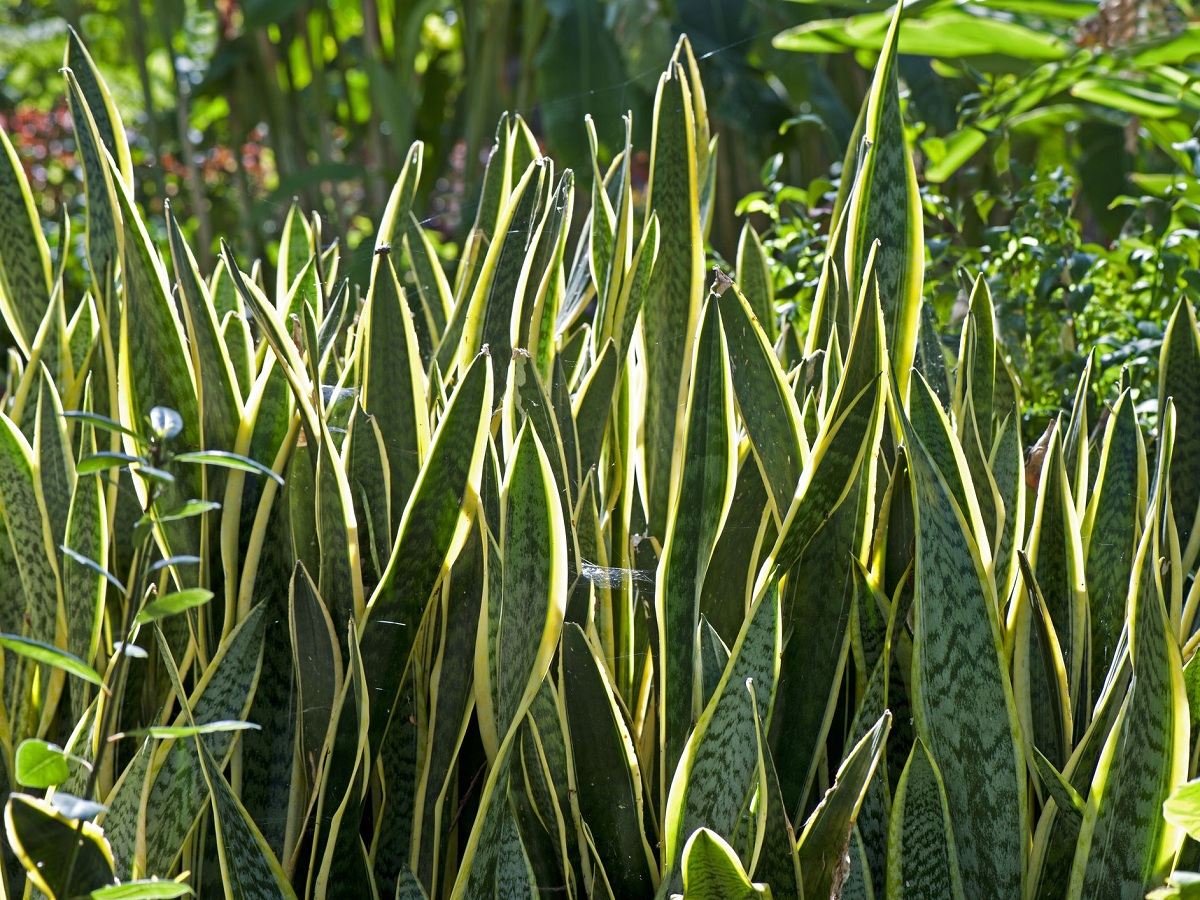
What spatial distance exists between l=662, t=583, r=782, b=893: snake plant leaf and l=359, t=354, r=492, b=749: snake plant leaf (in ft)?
0.50

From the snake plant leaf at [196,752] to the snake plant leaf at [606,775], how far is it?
161mm

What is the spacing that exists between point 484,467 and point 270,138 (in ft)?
10.5

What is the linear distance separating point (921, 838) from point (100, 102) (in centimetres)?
67

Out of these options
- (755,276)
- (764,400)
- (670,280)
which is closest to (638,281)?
(670,280)

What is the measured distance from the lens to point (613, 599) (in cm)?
63

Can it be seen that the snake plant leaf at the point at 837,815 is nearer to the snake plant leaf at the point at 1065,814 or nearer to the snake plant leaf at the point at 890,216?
the snake plant leaf at the point at 1065,814

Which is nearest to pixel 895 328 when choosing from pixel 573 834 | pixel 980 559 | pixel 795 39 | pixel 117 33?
pixel 980 559

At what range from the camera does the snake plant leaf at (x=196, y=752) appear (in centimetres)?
52

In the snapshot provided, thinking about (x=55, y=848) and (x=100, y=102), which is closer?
(x=55, y=848)

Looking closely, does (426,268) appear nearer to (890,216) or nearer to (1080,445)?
(890,216)

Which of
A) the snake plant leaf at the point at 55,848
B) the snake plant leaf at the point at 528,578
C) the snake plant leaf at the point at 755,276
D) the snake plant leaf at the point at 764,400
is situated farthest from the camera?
the snake plant leaf at the point at 755,276

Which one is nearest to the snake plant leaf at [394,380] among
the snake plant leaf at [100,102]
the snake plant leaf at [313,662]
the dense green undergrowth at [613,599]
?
the dense green undergrowth at [613,599]

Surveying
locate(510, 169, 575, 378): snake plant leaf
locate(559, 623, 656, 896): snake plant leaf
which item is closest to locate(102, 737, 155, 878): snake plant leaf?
locate(559, 623, 656, 896): snake plant leaf

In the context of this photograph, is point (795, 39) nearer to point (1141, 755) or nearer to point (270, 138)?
point (1141, 755)
